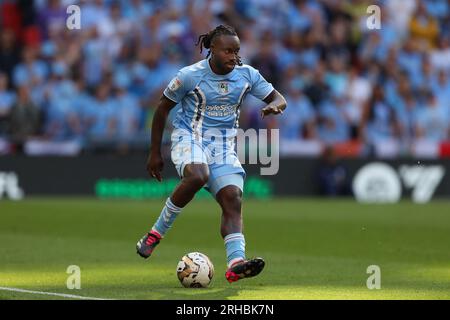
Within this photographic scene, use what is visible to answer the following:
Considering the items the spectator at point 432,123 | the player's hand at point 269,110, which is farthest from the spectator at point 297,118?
the player's hand at point 269,110

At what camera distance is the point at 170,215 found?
33.6 ft

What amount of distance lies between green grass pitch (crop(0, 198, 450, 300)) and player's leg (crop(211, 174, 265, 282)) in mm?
221

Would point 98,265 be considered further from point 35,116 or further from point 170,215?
point 35,116

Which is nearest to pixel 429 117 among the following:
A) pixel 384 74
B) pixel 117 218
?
pixel 384 74

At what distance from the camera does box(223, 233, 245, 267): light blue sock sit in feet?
31.6

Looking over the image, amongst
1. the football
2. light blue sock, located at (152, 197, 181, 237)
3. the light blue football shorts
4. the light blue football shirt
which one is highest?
the light blue football shirt

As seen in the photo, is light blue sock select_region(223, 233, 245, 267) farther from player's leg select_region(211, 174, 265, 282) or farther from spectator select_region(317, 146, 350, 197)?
spectator select_region(317, 146, 350, 197)

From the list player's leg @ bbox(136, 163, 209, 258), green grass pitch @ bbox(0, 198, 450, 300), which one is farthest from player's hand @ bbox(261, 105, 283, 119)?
green grass pitch @ bbox(0, 198, 450, 300)

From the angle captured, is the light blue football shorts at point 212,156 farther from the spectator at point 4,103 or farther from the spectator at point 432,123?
the spectator at point 432,123

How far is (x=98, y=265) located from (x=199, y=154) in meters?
2.30

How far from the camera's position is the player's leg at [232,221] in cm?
952

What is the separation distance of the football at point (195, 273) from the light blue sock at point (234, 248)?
21cm

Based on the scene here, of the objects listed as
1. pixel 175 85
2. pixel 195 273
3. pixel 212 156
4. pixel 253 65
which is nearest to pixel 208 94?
pixel 175 85

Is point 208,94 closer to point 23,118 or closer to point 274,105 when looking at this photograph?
point 274,105
